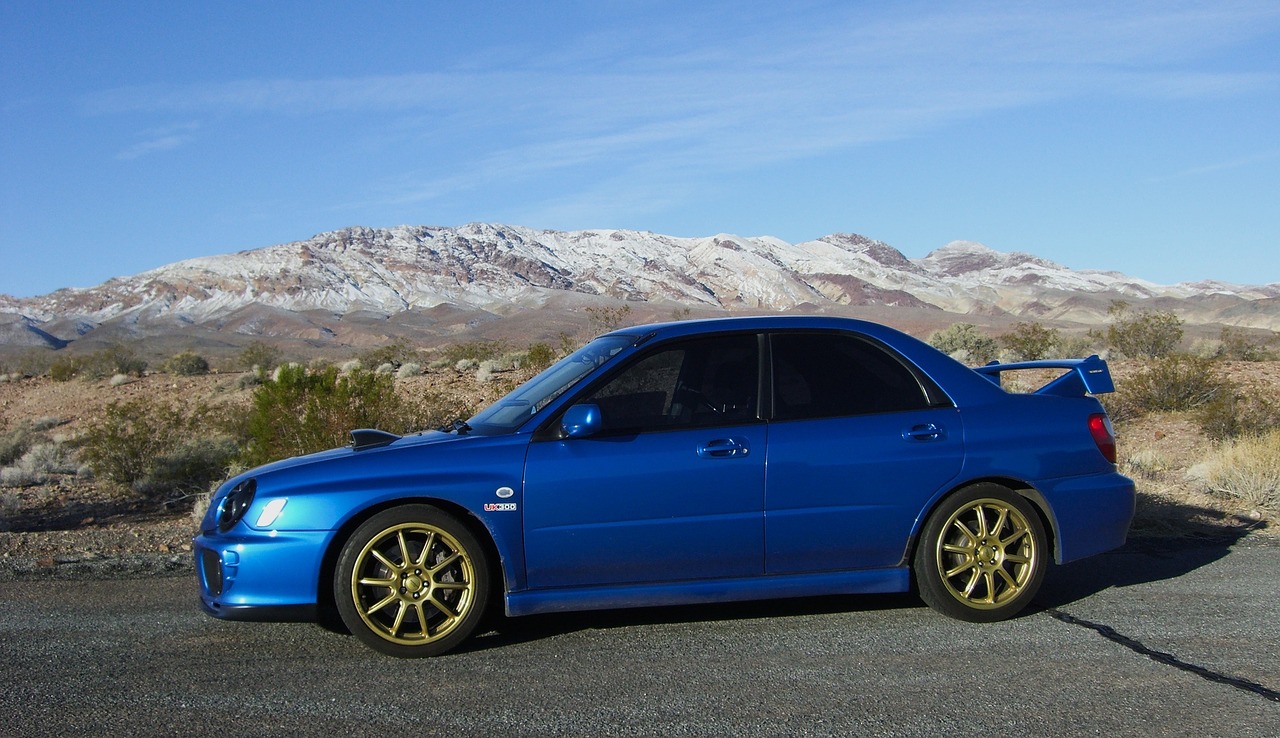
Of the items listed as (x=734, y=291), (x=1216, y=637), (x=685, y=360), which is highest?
(x=734, y=291)

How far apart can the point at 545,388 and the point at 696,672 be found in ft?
5.85

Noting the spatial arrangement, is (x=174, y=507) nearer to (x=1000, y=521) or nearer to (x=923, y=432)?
(x=923, y=432)

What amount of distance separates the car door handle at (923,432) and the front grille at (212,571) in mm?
3417

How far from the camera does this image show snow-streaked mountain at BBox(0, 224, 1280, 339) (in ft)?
396

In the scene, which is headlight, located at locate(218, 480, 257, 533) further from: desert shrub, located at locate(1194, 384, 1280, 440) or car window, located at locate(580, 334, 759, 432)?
desert shrub, located at locate(1194, 384, 1280, 440)

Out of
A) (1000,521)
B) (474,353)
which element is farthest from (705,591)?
(474,353)

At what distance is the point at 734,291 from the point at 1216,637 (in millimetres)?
125474

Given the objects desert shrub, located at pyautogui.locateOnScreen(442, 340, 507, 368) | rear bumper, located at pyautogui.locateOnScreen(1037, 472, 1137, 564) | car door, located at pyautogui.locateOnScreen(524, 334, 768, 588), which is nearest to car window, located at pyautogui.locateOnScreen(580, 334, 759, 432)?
car door, located at pyautogui.locateOnScreen(524, 334, 768, 588)

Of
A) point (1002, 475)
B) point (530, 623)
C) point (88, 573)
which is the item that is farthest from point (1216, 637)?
point (88, 573)

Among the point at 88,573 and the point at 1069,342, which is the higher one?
the point at 1069,342

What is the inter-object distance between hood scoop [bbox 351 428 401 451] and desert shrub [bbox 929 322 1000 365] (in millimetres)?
22286

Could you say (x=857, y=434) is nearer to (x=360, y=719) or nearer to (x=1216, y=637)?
(x=1216, y=637)

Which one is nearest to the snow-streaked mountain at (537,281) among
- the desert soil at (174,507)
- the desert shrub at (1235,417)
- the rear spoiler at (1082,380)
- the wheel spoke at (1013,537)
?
the desert soil at (174,507)

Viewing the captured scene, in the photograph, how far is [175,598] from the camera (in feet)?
22.3
